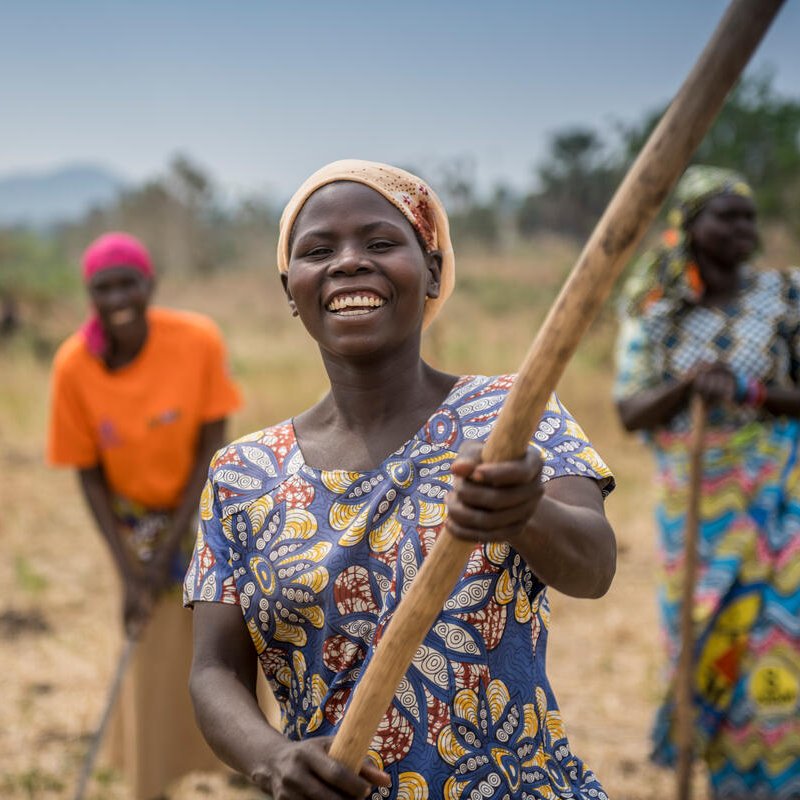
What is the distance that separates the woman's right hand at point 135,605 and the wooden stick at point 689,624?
1.89 meters

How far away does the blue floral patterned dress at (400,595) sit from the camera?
59.8 inches

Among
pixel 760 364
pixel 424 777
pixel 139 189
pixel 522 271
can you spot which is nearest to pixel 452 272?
pixel 424 777

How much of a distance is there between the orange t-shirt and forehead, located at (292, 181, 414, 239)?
2.53 m

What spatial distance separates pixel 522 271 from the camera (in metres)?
26.5

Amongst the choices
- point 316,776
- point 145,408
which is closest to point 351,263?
point 316,776

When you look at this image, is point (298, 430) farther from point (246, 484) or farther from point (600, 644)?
point (600, 644)

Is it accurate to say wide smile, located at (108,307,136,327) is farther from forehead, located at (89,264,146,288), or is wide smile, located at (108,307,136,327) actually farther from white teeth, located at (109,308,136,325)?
forehead, located at (89,264,146,288)

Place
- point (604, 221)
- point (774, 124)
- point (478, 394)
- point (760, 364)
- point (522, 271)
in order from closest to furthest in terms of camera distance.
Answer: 1. point (604, 221)
2. point (478, 394)
3. point (760, 364)
4. point (774, 124)
5. point (522, 271)

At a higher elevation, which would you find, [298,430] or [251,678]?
[298,430]

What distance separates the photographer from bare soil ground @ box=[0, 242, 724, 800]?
434cm

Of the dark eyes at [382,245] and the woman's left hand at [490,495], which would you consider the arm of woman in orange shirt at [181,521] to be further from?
the woman's left hand at [490,495]

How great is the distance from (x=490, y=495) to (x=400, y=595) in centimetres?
37

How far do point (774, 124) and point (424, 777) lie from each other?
12598 mm

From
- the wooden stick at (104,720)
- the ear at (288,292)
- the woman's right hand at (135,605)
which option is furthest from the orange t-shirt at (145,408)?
the ear at (288,292)
